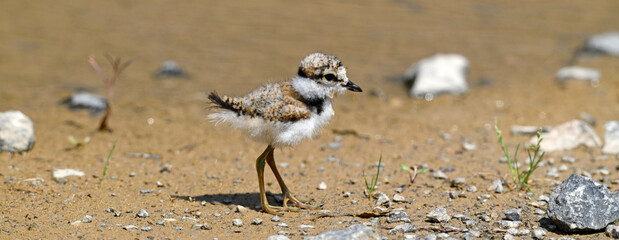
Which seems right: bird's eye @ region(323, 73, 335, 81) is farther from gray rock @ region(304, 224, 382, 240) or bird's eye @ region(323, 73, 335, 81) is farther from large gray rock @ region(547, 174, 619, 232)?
large gray rock @ region(547, 174, 619, 232)

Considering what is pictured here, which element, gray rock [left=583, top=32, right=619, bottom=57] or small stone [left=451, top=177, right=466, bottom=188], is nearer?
small stone [left=451, top=177, right=466, bottom=188]

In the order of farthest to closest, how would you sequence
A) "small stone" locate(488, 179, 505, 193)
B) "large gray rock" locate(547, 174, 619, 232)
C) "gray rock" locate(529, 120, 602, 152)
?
"gray rock" locate(529, 120, 602, 152) < "small stone" locate(488, 179, 505, 193) < "large gray rock" locate(547, 174, 619, 232)

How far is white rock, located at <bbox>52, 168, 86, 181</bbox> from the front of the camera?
5.94 metres

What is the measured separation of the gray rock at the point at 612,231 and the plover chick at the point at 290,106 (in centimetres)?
202

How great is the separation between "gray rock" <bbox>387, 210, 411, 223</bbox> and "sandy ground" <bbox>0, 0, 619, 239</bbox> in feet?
0.32

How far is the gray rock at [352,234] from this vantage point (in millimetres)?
4250

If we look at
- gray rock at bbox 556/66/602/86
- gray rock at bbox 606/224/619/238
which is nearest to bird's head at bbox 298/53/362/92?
gray rock at bbox 606/224/619/238

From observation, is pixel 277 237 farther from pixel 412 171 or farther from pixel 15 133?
pixel 15 133

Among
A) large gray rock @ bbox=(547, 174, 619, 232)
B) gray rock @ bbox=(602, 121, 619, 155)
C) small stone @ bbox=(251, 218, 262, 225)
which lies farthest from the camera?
gray rock @ bbox=(602, 121, 619, 155)

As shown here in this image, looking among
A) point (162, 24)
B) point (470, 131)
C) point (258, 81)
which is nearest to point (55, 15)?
point (162, 24)

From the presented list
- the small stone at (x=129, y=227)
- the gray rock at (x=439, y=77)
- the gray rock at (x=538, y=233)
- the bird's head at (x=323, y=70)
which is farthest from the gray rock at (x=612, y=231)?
the gray rock at (x=439, y=77)

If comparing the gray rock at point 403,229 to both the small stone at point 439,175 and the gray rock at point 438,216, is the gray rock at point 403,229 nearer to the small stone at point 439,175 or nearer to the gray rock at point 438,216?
the gray rock at point 438,216

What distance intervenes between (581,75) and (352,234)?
6.25 metres

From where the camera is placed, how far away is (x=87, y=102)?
323 inches
